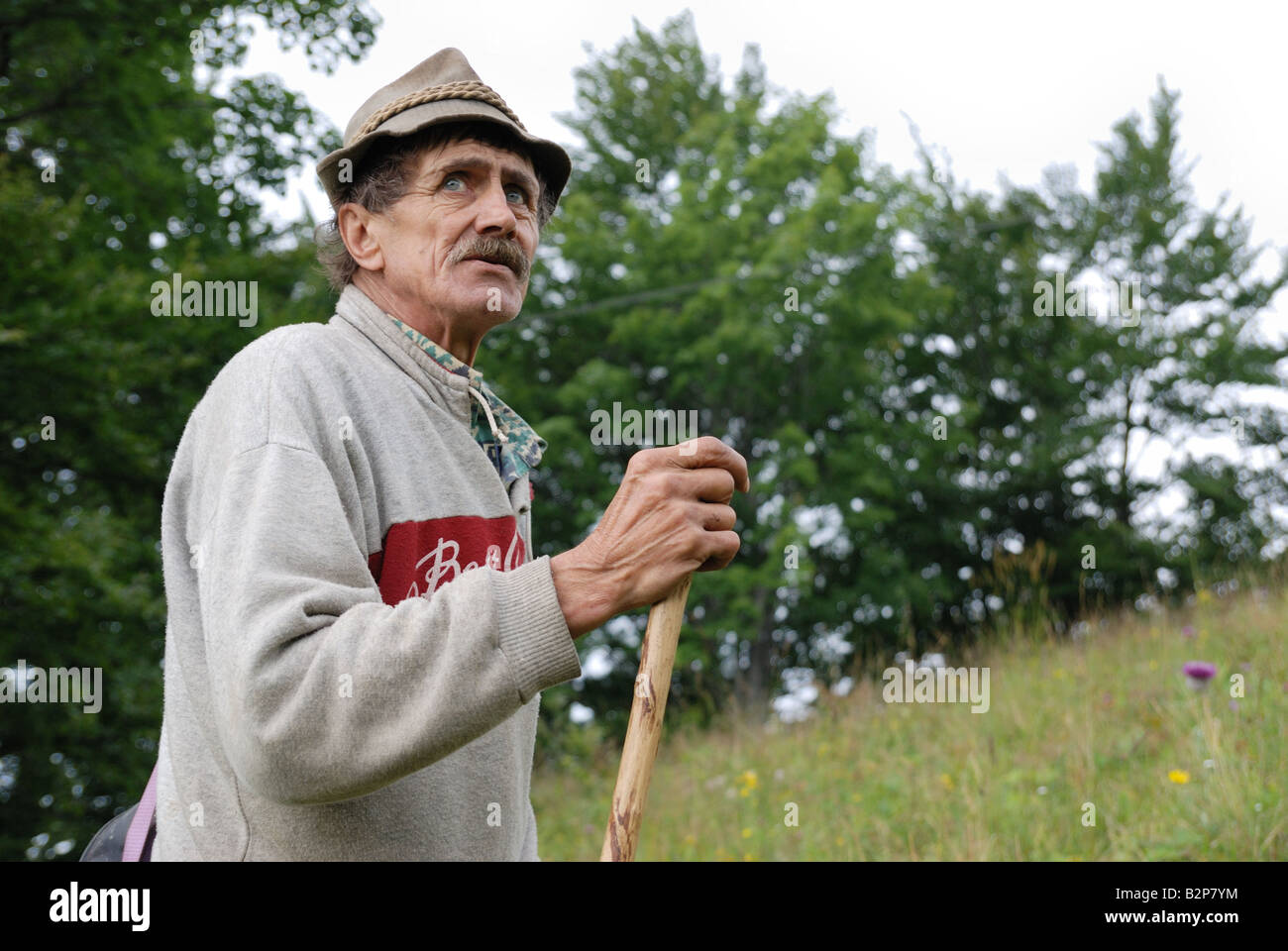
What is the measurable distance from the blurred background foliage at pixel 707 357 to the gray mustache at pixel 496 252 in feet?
10.6

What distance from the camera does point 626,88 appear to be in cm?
2172

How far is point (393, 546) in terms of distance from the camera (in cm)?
158

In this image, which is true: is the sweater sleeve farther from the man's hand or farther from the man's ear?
the man's ear

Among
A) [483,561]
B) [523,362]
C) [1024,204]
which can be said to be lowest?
[483,561]

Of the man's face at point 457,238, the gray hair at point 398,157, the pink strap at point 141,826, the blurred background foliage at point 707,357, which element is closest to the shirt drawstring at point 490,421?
the man's face at point 457,238

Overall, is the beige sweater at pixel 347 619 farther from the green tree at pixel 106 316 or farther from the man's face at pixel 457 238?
the green tree at pixel 106 316

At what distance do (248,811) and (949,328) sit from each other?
24.9 m

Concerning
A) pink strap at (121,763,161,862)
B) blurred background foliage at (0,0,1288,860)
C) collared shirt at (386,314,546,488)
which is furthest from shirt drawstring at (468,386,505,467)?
blurred background foliage at (0,0,1288,860)

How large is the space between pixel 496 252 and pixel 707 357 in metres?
16.6

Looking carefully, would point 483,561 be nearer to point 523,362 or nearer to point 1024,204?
point 523,362

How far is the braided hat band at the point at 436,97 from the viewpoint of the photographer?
1887 mm

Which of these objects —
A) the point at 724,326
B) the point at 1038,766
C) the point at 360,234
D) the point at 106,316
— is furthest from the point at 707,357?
the point at 360,234

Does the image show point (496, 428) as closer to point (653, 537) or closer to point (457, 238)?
point (457, 238)
